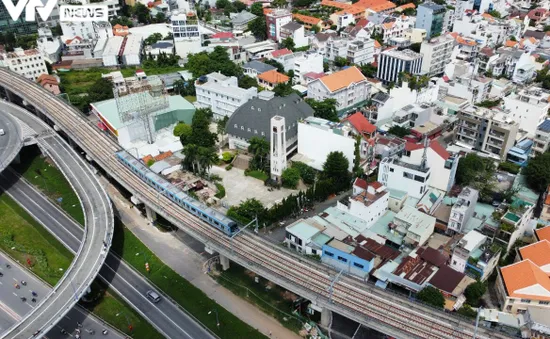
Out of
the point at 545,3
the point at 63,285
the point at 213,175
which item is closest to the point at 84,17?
the point at 213,175

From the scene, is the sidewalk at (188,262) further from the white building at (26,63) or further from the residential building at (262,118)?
the white building at (26,63)

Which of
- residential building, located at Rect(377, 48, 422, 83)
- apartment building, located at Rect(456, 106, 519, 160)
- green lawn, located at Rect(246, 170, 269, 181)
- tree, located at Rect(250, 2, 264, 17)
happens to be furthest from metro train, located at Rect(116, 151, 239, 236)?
tree, located at Rect(250, 2, 264, 17)

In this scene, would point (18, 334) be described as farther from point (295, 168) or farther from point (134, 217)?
point (295, 168)

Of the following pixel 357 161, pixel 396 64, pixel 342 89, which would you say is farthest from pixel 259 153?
pixel 396 64

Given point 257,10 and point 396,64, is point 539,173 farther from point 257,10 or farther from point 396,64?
point 257,10

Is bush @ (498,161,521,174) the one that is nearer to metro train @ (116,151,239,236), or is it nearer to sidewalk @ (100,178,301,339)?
metro train @ (116,151,239,236)
